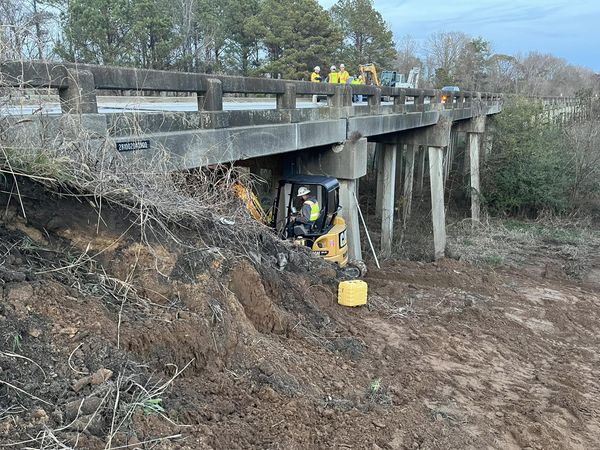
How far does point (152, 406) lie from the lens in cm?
301

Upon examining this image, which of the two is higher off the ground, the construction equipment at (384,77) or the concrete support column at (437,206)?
the construction equipment at (384,77)

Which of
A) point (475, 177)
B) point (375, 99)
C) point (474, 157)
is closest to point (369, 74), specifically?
point (474, 157)

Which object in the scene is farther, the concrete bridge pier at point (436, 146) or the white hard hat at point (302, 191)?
the concrete bridge pier at point (436, 146)

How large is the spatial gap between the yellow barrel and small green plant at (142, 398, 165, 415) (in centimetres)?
408

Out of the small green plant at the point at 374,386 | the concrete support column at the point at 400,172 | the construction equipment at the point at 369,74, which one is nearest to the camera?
the small green plant at the point at 374,386

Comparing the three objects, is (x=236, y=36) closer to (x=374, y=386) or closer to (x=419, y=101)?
(x=419, y=101)

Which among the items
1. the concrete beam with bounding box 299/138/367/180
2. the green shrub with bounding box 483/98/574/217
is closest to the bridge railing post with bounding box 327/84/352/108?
the concrete beam with bounding box 299/138/367/180

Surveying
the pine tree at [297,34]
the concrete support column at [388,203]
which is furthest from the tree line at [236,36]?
the concrete support column at [388,203]

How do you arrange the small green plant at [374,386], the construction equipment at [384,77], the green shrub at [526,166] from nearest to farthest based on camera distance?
the small green plant at [374,386], the green shrub at [526,166], the construction equipment at [384,77]

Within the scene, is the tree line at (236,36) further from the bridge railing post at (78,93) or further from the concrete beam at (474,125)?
the concrete beam at (474,125)

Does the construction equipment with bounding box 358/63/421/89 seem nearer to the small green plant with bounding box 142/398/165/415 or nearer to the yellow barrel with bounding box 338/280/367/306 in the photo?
the yellow barrel with bounding box 338/280/367/306

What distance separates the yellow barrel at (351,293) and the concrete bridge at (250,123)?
2270 mm

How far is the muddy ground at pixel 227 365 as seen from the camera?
2895 mm

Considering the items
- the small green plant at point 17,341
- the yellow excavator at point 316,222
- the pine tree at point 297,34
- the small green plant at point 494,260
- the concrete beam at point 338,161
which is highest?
the pine tree at point 297,34
